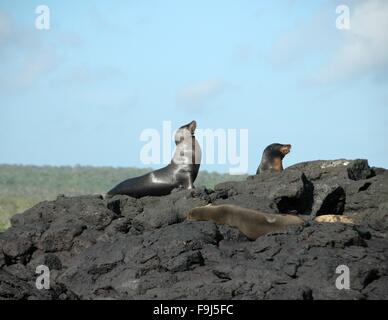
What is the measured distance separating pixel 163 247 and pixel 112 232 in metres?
1.88

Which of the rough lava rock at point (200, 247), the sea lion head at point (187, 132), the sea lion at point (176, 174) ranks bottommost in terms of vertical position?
the rough lava rock at point (200, 247)

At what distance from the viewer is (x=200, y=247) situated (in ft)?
39.2

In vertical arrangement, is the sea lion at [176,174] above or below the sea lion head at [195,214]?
above

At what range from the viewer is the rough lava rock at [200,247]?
35.9 feet

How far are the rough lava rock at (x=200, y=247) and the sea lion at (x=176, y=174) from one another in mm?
2514

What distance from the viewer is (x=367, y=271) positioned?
36.6 feet

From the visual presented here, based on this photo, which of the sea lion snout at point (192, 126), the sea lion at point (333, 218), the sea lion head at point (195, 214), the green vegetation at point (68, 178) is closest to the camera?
the sea lion head at point (195, 214)

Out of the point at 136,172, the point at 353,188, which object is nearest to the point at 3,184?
the point at 136,172

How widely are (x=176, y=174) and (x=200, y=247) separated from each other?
6.43 metres

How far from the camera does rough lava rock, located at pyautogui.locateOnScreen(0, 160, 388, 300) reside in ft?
35.9

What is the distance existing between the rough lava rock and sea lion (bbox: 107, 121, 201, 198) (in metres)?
2.51

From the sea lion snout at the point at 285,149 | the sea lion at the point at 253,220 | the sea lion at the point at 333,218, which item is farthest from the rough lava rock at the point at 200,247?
the sea lion snout at the point at 285,149

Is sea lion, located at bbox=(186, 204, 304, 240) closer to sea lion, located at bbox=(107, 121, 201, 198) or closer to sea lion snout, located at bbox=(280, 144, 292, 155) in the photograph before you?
sea lion, located at bbox=(107, 121, 201, 198)

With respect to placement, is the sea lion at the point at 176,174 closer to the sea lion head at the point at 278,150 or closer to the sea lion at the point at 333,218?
the sea lion head at the point at 278,150
